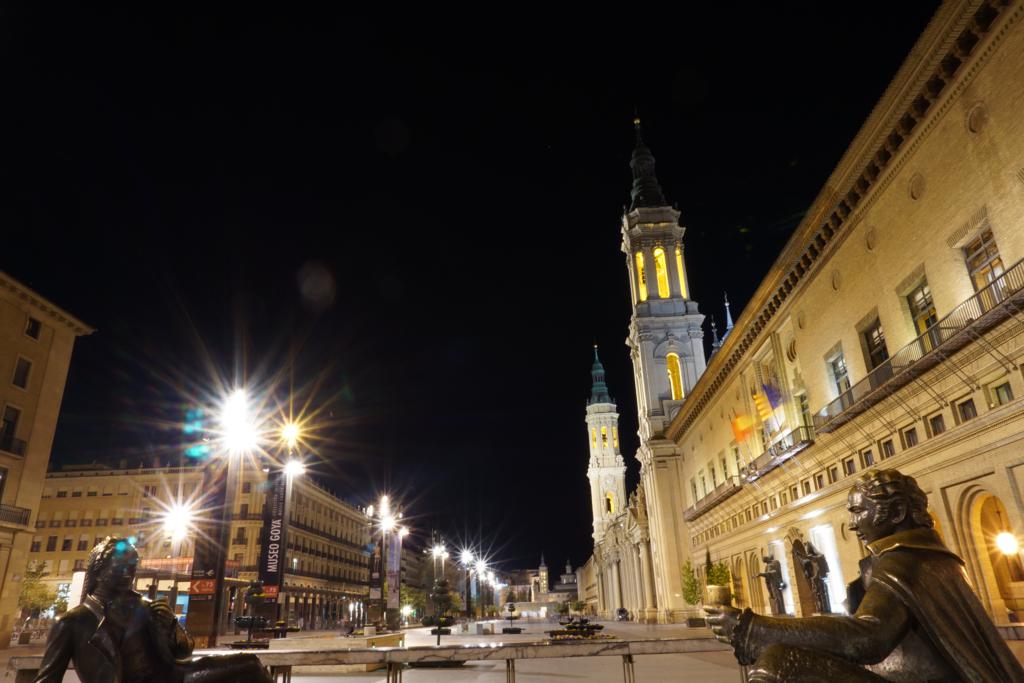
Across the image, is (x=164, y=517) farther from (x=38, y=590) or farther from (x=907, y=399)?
(x=907, y=399)

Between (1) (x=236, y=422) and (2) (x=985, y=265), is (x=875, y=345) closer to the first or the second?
(2) (x=985, y=265)

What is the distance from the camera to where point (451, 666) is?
19.0 meters

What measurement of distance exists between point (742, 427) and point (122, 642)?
37.7 metres

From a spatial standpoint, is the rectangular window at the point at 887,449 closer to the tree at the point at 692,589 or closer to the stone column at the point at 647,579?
the tree at the point at 692,589

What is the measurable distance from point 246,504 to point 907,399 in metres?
62.9

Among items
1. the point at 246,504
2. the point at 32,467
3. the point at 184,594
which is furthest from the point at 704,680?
the point at 246,504

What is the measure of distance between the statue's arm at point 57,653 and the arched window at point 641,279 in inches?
2335

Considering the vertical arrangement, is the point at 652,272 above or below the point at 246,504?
above

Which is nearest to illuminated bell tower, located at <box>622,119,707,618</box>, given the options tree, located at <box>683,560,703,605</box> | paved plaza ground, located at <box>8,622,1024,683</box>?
tree, located at <box>683,560,703,605</box>

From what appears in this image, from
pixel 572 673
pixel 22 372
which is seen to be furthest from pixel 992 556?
pixel 22 372

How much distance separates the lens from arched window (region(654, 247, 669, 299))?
61.2 metres

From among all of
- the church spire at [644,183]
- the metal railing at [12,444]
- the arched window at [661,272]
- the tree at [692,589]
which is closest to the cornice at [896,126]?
the tree at [692,589]

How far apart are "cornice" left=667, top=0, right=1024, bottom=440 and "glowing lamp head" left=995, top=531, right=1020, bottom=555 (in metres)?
11.3

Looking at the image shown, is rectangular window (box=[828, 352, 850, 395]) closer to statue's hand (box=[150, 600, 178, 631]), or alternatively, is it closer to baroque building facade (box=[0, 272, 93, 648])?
statue's hand (box=[150, 600, 178, 631])
